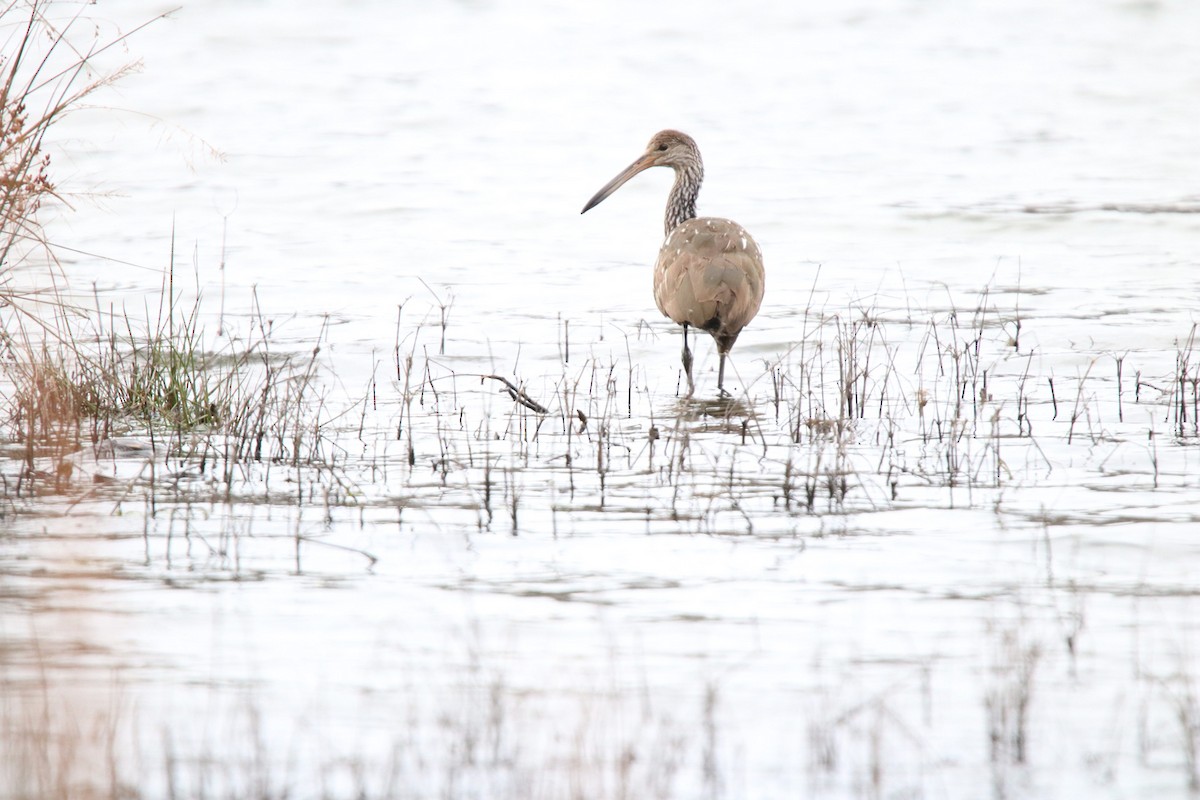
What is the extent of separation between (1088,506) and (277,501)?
3.19 metres

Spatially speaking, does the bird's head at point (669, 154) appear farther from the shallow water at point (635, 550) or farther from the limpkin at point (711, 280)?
the limpkin at point (711, 280)

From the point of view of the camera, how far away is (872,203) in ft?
62.4

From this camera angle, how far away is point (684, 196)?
1199 cm

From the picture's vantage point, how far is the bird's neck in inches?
472

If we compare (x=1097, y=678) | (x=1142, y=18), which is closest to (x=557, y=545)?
(x=1097, y=678)

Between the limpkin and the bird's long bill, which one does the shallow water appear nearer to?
the limpkin

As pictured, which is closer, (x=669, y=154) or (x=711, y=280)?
(x=711, y=280)

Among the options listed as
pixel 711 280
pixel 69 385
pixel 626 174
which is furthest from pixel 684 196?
pixel 69 385

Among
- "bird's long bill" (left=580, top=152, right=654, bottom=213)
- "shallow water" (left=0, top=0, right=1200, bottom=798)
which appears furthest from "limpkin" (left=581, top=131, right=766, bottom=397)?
"bird's long bill" (left=580, top=152, right=654, bottom=213)

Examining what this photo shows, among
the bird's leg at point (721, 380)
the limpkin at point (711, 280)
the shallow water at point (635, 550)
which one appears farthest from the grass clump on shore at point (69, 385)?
the bird's leg at point (721, 380)

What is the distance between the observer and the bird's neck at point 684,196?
39.3 feet

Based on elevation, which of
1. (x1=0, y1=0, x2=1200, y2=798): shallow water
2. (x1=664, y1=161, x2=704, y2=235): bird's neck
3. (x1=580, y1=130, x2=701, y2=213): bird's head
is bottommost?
(x1=0, y1=0, x2=1200, y2=798): shallow water

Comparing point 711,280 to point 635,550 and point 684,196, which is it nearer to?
point 684,196

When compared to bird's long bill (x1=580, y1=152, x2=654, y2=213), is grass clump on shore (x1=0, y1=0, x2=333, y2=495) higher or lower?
lower
